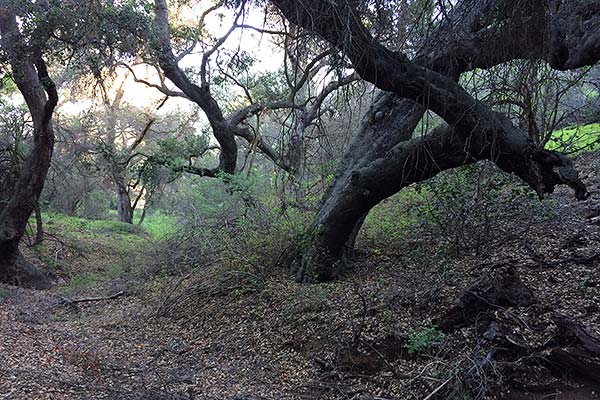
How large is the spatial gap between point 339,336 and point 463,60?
324 cm

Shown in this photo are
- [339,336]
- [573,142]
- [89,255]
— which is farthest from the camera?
[89,255]

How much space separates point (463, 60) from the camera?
5449mm

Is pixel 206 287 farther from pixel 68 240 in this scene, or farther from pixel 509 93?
pixel 68 240

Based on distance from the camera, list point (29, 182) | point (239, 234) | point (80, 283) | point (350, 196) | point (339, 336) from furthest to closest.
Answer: point (80, 283) → point (29, 182) → point (239, 234) → point (350, 196) → point (339, 336)

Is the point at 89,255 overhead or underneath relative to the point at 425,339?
underneath

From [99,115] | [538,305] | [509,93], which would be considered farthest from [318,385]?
[99,115]

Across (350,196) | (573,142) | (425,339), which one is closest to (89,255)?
(350,196)

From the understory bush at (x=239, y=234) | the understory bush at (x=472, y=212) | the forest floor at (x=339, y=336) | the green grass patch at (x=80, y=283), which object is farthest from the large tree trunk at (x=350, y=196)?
the green grass patch at (x=80, y=283)

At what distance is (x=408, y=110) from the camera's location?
6.76 meters

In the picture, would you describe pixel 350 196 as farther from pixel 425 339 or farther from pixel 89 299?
pixel 89 299

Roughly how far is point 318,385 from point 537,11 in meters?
3.48

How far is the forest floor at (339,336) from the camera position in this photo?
3.63 m

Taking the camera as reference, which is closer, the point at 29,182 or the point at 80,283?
the point at 29,182

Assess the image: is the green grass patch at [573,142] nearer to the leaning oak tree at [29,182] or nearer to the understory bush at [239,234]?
the understory bush at [239,234]
